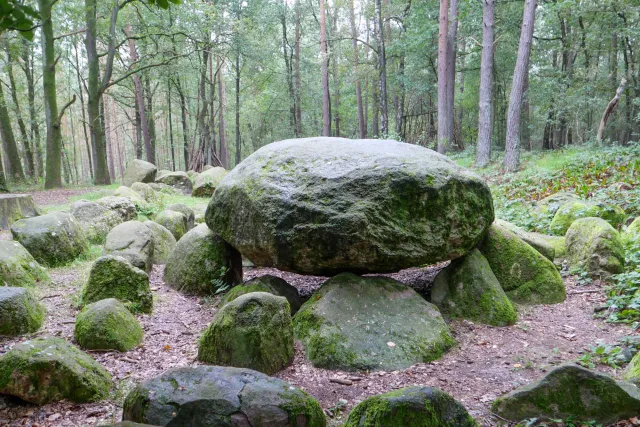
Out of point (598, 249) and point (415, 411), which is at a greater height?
point (598, 249)

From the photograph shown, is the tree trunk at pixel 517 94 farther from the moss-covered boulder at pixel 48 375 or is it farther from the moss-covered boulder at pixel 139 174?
the moss-covered boulder at pixel 139 174

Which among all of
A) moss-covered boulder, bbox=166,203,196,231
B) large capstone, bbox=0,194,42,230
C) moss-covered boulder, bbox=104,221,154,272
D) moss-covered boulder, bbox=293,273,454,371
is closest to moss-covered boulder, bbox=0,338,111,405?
moss-covered boulder, bbox=293,273,454,371

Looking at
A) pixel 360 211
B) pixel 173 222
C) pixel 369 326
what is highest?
pixel 360 211

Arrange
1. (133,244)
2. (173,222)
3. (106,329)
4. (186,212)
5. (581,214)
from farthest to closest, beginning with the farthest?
(186,212)
(173,222)
(581,214)
(133,244)
(106,329)

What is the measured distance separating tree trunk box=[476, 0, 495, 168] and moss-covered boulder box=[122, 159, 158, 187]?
39.2ft

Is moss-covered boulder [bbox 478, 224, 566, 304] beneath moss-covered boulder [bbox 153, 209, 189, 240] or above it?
beneath

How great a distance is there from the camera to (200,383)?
9.73 ft

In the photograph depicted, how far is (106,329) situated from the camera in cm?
431

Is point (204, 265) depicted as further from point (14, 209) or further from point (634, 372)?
point (14, 209)

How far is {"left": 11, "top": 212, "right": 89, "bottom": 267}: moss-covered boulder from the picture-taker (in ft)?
21.9

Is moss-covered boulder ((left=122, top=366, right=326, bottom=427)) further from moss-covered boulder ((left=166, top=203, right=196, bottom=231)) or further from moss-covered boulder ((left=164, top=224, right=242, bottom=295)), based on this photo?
moss-covered boulder ((left=166, top=203, right=196, bottom=231))

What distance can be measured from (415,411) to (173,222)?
7.16 m

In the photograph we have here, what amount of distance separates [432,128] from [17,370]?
24102 millimetres

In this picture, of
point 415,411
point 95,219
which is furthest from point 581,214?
point 95,219
